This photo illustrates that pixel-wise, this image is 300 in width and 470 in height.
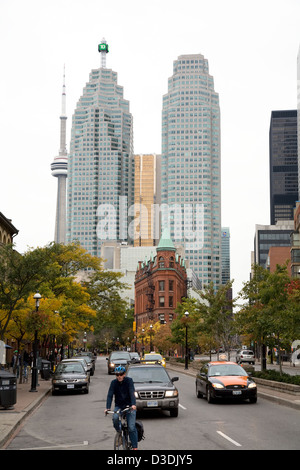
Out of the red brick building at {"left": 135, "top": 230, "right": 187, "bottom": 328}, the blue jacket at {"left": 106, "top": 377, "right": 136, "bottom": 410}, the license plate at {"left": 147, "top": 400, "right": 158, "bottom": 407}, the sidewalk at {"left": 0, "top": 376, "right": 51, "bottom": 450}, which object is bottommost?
the sidewalk at {"left": 0, "top": 376, "right": 51, "bottom": 450}

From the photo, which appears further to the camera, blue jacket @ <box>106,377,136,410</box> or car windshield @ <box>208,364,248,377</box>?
car windshield @ <box>208,364,248,377</box>

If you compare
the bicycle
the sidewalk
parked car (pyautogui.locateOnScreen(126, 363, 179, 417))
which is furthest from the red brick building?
the bicycle

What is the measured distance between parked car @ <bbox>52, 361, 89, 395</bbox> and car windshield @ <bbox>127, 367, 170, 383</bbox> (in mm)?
9291

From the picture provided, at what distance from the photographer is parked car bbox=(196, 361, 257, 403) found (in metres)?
20.7

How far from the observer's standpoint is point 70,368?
1156 inches

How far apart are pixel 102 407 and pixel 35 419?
3.93m

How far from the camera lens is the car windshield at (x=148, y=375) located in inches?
733

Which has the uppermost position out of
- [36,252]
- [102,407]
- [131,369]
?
[36,252]

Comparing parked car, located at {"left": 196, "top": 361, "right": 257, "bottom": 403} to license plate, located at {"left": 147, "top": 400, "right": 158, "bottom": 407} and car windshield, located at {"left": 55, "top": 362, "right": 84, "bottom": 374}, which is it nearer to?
license plate, located at {"left": 147, "top": 400, "right": 158, "bottom": 407}

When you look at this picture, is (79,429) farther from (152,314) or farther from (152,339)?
(152,314)
